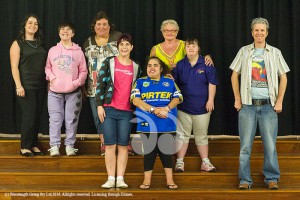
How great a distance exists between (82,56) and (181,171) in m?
1.48

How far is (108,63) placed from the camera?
4.09 meters

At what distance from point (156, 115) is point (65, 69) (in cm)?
109

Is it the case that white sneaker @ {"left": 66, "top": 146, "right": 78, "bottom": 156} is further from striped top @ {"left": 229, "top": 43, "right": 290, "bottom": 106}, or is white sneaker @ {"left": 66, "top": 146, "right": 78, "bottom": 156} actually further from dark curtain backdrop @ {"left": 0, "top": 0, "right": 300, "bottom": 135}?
striped top @ {"left": 229, "top": 43, "right": 290, "bottom": 106}

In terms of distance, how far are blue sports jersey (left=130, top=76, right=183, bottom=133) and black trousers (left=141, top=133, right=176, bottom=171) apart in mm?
45

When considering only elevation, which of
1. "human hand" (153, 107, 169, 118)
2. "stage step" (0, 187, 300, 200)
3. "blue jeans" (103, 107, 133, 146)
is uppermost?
"human hand" (153, 107, 169, 118)

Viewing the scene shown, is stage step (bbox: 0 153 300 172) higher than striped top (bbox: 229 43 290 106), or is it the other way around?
striped top (bbox: 229 43 290 106)

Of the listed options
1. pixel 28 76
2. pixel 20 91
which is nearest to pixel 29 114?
pixel 20 91

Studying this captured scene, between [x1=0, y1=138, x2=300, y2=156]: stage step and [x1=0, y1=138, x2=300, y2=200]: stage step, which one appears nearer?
[x1=0, y1=138, x2=300, y2=200]: stage step

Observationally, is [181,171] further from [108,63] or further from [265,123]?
[108,63]

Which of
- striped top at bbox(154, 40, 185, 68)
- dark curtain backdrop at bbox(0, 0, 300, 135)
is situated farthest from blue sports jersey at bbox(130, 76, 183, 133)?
dark curtain backdrop at bbox(0, 0, 300, 135)

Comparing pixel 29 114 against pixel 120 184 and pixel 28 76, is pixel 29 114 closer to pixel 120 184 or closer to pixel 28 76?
pixel 28 76

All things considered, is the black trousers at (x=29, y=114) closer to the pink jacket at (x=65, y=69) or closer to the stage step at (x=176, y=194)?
the pink jacket at (x=65, y=69)

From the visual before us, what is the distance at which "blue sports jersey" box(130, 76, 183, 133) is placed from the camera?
402cm

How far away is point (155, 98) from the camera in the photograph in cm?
407
